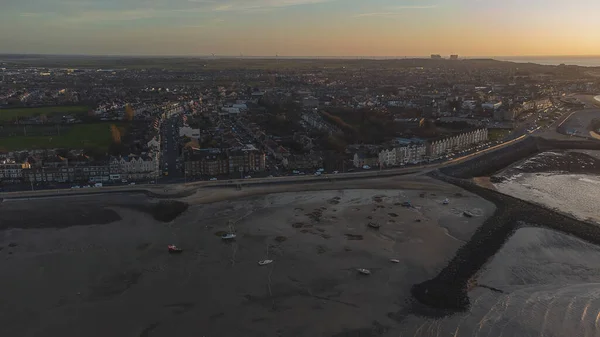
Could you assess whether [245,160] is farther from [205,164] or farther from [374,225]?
[374,225]

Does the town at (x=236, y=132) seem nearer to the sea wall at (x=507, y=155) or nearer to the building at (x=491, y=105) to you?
the building at (x=491, y=105)

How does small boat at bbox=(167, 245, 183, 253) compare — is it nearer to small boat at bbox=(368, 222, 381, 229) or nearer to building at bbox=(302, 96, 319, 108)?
small boat at bbox=(368, 222, 381, 229)

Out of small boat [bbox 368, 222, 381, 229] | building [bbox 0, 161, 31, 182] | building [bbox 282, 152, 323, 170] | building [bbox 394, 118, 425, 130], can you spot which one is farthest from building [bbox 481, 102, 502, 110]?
building [bbox 0, 161, 31, 182]

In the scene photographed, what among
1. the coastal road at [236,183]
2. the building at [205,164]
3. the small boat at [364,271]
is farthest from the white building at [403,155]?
the small boat at [364,271]

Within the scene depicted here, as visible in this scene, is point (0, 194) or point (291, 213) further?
point (0, 194)

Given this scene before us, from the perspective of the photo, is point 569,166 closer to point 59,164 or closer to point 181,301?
point 181,301

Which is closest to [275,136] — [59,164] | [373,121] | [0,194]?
[373,121]
